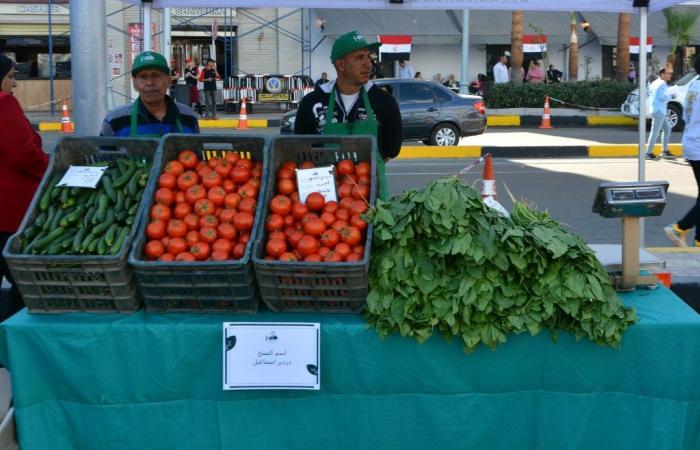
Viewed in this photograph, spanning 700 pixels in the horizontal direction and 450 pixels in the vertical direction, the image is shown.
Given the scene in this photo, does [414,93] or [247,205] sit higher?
[414,93]

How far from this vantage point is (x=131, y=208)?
3.86m

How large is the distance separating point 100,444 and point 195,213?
1.05m

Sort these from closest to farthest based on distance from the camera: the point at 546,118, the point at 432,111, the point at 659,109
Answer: the point at 659,109
the point at 432,111
the point at 546,118

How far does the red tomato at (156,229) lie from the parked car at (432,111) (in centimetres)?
1414

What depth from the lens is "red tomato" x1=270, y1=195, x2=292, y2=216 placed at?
3793 mm

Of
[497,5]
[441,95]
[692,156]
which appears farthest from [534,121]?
[497,5]

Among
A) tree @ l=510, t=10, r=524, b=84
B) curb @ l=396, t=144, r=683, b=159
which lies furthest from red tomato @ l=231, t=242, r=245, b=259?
tree @ l=510, t=10, r=524, b=84

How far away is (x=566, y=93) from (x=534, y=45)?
20.3 ft

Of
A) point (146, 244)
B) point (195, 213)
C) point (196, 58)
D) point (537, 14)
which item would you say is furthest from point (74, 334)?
point (537, 14)

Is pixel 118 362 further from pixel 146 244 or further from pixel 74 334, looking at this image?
pixel 146 244

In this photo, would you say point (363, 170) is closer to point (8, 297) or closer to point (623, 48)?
point (8, 297)

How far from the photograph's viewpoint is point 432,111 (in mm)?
17828

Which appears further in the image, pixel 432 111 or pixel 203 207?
pixel 432 111

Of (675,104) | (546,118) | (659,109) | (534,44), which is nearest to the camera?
(659,109)
